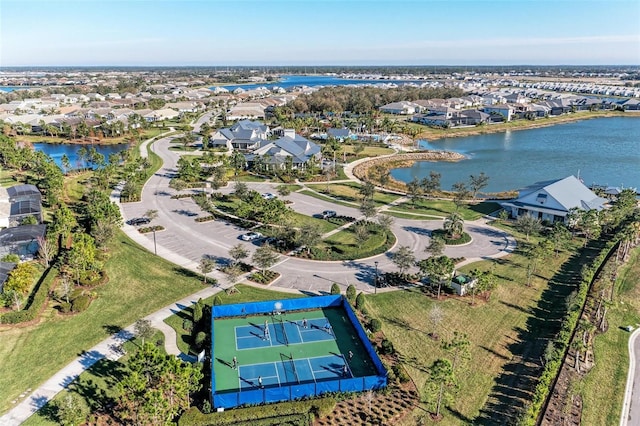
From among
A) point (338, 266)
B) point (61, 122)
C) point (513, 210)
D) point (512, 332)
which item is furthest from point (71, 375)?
point (61, 122)

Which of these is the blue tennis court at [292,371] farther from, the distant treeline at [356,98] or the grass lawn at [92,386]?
the distant treeline at [356,98]

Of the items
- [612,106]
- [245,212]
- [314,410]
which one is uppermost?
[612,106]

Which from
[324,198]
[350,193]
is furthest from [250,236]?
[350,193]

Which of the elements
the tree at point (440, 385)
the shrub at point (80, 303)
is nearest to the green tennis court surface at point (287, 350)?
the tree at point (440, 385)

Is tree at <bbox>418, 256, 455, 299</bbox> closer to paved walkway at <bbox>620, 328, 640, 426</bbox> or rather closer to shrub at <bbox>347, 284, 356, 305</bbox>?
shrub at <bbox>347, 284, 356, 305</bbox>

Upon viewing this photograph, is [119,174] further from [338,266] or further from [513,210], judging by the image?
[513,210]

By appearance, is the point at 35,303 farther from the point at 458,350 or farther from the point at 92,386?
the point at 458,350
